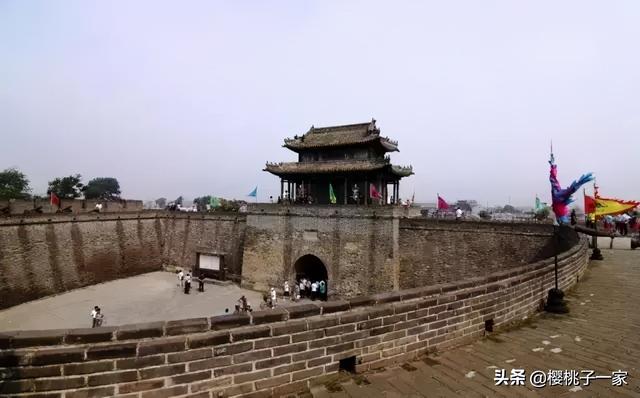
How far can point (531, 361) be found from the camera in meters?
4.30

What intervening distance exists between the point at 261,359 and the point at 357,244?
15.8 meters

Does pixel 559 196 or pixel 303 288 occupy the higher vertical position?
pixel 559 196

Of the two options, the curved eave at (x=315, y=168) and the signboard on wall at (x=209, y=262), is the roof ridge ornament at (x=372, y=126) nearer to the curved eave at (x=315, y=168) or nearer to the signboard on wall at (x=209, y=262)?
the curved eave at (x=315, y=168)

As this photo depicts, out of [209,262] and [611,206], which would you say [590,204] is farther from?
[209,262]

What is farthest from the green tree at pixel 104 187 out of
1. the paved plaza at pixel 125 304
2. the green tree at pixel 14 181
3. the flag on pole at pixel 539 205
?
the flag on pole at pixel 539 205

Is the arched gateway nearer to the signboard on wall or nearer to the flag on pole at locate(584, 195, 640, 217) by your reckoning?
the signboard on wall

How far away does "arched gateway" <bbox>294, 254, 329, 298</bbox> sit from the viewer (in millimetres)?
20625

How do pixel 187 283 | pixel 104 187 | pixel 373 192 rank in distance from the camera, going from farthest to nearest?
pixel 104 187
pixel 373 192
pixel 187 283

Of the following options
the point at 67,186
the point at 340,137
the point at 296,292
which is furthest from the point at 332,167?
the point at 67,186

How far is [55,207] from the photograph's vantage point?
22.1 metres

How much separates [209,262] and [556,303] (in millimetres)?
20465

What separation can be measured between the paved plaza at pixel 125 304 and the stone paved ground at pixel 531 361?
44.9 ft

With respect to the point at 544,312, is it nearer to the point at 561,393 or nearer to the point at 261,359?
the point at 561,393

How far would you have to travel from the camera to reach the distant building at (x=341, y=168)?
21797 millimetres
